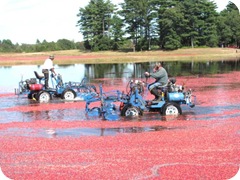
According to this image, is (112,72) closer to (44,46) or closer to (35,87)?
(35,87)

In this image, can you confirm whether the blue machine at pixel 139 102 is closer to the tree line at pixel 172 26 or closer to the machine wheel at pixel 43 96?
the machine wheel at pixel 43 96

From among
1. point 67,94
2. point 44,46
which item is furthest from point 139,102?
point 44,46

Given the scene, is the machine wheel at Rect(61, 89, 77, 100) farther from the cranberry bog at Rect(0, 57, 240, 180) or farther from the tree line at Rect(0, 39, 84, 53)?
the tree line at Rect(0, 39, 84, 53)

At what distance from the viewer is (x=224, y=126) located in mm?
11383

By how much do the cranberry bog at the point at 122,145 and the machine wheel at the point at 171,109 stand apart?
0.31 metres

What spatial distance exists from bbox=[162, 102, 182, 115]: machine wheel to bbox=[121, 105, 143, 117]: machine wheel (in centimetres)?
82

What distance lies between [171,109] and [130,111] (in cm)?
141

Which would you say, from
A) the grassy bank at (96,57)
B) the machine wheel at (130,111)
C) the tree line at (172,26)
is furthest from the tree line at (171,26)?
the machine wheel at (130,111)

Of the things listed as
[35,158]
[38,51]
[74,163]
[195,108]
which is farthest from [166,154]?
[38,51]

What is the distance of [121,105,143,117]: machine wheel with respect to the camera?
44.4 ft

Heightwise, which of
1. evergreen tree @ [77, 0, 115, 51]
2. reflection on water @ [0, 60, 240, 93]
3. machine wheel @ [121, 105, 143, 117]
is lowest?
machine wheel @ [121, 105, 143, 117]

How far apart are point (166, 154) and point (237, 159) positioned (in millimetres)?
1480

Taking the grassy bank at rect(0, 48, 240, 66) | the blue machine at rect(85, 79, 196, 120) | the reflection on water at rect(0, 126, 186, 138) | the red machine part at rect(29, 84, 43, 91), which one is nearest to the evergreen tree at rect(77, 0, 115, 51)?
the grassy bank at rect(0, 48, 240, 66)

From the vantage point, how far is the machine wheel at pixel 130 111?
533 inches
